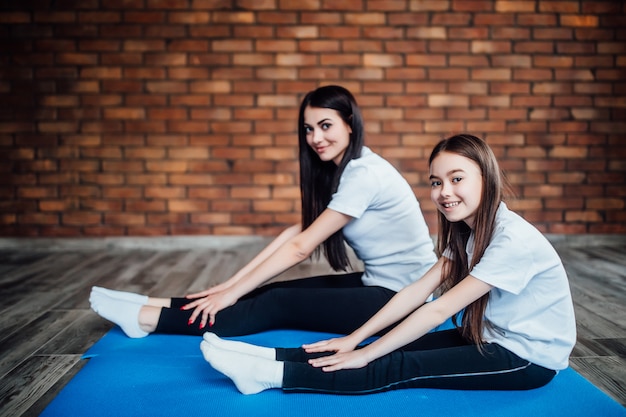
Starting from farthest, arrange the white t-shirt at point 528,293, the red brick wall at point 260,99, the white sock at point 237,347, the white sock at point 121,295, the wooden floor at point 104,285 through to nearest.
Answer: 1. the red brick wall at point 260,99
2. the white sock at point 121,295
3. the wooden floor at point 104,285
4. the white sock at point 237,347
5. the white t-shirt at point 528,293

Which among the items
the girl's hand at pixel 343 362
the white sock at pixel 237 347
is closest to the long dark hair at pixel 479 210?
the girl's hand at pixel 343 362

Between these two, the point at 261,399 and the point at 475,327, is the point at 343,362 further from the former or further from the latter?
the point at 475,327

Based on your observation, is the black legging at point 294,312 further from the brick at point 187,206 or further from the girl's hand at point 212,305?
the brick at point 187,206

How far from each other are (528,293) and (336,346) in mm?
556

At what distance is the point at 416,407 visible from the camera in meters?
1.49

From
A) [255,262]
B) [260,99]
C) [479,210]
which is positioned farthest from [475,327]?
[260,99]

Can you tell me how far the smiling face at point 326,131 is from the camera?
2.01m

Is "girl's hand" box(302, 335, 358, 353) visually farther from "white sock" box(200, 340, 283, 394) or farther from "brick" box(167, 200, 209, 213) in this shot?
"brick" box(167, 200, 209, 213)

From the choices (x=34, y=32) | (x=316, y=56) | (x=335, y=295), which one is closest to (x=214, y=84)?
(x=316, y=56)

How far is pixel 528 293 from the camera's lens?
151cm

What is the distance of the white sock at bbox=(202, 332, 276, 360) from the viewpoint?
162 cm

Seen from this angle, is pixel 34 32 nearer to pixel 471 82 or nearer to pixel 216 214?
pixel 216 214

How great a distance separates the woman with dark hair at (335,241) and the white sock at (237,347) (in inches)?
12.3

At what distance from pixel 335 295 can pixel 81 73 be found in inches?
126
